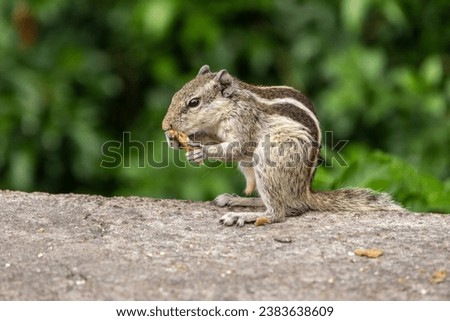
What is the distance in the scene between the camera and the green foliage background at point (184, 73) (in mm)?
6434

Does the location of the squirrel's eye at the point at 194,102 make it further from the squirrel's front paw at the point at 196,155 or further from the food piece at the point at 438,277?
the food piece at the point at 438,277

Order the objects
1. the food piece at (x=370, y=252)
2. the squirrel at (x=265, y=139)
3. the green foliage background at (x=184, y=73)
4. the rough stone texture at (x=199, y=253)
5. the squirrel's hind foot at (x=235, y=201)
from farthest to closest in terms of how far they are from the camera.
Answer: the green foliage background at (x=184, y=73) < the squirrel's hind foot at (x=235, y=201) < the squirrel at (x=265, y=139) < the food piece at (x=370, y=252) < the rough stone texture at (x=199, y=253)

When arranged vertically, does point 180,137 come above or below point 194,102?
below

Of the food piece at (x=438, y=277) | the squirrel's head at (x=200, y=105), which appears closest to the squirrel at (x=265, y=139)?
the squirrel's head at (x=200, y=105)

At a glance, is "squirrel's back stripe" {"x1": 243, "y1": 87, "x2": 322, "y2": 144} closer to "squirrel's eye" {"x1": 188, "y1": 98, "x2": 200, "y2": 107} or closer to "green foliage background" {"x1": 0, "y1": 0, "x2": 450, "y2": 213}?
"squirrel's eye" {"x1": 188, "y1": 98, "x2": 200, "y2": 107}

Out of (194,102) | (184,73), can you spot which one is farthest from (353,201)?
(184,73)

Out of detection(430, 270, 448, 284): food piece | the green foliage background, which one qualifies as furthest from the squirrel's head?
detection(430, 270, 448, 284): food piece

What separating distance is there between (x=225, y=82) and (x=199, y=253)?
1.17 metres

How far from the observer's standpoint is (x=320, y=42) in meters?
6.68

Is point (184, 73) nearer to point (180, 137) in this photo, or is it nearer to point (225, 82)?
point (225, 82)

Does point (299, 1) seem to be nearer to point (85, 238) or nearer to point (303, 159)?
point (303, 159)

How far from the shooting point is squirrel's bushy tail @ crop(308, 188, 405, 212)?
484 centimetres

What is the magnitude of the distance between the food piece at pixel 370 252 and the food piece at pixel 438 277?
1.09 ft

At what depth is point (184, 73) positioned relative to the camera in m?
6.96
